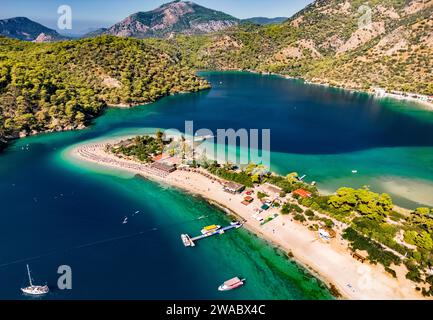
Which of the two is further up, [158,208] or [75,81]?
[75,81]

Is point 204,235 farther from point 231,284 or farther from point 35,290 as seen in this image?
point 35,290

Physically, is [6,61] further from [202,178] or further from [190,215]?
[190,215]

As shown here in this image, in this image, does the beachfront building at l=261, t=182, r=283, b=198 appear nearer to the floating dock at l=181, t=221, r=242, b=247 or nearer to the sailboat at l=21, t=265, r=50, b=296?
the floating dock at l=181, t=221, r=242, b=247

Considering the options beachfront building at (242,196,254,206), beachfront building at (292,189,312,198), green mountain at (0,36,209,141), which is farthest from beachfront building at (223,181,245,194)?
green mountain at (0,36,209,141)

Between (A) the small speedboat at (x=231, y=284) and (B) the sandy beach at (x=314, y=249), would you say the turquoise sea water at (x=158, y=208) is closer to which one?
(A) the small speedboat at (x=231, y=284)

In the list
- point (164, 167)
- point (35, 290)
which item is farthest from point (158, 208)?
point (35, 290)

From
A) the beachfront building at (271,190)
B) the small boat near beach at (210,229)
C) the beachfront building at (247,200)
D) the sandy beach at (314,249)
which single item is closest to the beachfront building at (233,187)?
the sandy beach at (314,249)
